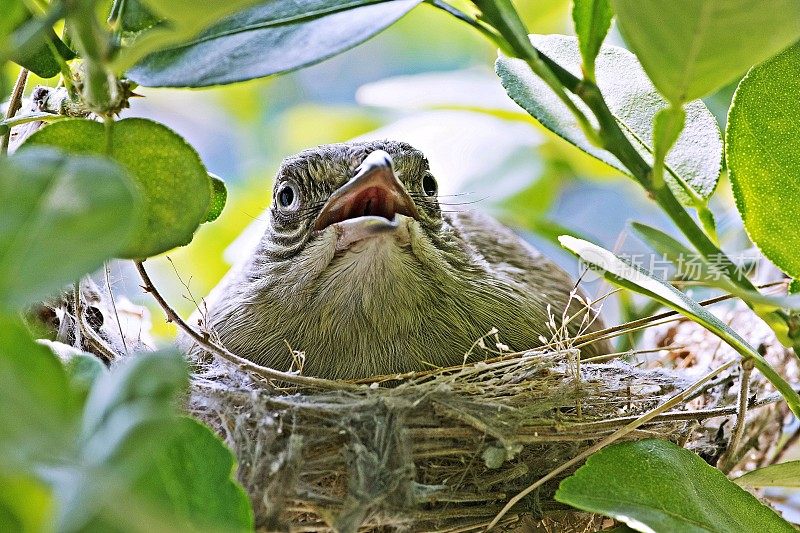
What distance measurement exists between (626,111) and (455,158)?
3.46 feet

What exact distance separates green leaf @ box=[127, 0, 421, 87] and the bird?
693mm

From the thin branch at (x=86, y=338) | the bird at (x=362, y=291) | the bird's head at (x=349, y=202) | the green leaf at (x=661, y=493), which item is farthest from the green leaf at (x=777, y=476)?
the thin branch at (x=86, y=338)

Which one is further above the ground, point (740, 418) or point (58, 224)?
point (58, 224)

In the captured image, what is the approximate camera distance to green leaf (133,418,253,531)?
0.62 meters

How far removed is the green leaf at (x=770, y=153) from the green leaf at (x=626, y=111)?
7 centimetres

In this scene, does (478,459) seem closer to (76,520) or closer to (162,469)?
(162,469)

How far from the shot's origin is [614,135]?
80cm

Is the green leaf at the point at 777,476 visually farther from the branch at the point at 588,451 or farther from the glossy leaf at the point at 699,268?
the glossy leaf at the point at 699,268

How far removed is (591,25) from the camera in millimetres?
831

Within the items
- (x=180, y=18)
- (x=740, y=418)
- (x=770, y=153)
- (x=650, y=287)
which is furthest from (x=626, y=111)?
(x=180, y=18)

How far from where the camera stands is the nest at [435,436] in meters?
1.04

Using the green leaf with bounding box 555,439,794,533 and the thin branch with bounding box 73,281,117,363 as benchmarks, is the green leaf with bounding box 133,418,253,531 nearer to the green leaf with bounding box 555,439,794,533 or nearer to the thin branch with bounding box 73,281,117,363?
the green leaf with bounding box 555,439,794,533

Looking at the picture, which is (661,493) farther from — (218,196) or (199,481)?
(218,196)

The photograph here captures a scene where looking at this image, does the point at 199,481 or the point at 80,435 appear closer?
the point at 80,435
